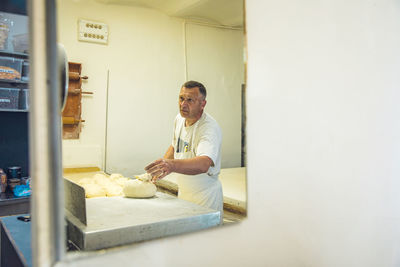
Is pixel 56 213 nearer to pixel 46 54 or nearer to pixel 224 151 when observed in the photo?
pixel 46 54

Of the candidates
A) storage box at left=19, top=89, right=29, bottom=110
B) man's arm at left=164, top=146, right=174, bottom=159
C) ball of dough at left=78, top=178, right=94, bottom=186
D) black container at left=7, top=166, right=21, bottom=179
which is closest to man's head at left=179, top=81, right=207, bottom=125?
man's arm at left=164, top=146, right=174, bottom=159

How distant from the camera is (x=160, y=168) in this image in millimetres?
979

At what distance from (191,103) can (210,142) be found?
0.14m

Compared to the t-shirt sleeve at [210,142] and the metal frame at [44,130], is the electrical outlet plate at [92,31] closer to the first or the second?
the metal frame at [44,130]

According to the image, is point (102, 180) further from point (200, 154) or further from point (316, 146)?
point (316, 146)

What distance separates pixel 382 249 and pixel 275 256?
888 mm

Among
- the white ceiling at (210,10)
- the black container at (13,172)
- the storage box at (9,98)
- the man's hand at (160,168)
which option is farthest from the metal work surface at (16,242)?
the storage box at (9,98)

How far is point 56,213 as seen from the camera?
27.2 inches

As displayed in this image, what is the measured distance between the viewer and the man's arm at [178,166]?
98 cm

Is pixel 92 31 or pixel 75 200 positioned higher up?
pixel 92 31

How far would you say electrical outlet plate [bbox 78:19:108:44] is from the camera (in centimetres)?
88

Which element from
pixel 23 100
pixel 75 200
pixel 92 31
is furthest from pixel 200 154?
pixel 23 100

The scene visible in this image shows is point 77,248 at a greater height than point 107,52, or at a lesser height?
lesser

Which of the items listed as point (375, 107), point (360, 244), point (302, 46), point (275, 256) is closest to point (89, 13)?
point (302, 46)
